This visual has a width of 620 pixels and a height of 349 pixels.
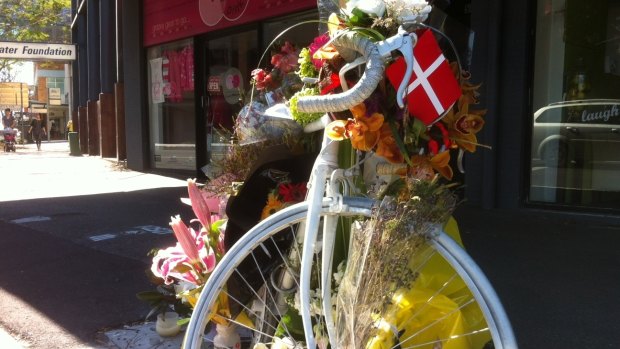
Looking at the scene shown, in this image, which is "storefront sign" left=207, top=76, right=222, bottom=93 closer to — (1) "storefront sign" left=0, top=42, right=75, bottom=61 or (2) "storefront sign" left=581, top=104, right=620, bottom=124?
(2) "storefront sign" left=581, top=104, right=620, bottom=124

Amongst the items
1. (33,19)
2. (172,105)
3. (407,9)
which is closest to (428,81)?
(407,9)

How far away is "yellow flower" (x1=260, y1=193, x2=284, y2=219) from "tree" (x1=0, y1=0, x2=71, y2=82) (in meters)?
30.3

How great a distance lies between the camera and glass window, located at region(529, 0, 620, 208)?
641cm

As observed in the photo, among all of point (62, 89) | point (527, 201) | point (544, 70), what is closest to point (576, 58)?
point (544, 70)

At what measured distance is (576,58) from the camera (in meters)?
6.70

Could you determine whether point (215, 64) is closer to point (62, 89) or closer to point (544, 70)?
point (544, 70)

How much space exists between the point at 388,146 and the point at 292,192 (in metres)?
0.61

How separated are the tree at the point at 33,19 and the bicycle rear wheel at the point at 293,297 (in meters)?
30.4

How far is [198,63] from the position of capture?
10914mm

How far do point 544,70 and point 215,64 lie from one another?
5946 mm

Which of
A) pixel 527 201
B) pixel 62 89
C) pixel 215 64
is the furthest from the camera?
pixel 62 89

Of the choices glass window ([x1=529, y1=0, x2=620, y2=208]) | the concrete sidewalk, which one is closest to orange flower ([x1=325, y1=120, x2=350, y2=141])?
glass window ([x1=529, y1=0, x2=620, y2=208])

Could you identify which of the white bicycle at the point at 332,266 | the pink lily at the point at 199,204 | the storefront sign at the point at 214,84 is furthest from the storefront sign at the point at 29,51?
→ the white bicycle at the point at 332,266

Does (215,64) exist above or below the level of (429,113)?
above
